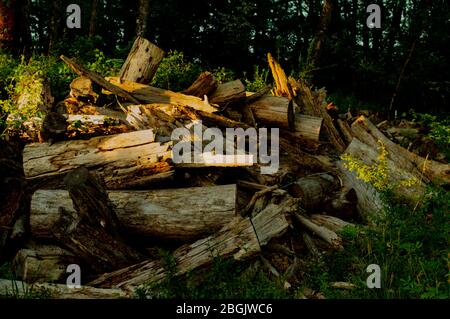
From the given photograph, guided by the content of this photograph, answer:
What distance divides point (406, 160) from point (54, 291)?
5.70 meters

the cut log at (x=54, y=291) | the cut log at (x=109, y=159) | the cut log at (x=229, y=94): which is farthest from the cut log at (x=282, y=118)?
the cut log at (x=54, y=291)

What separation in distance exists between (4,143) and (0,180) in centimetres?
63

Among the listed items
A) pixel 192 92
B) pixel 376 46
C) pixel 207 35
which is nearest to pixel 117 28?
pixel 207 35

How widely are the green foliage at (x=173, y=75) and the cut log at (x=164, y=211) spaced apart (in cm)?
394

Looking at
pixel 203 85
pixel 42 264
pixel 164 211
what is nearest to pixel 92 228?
pixel 42 264

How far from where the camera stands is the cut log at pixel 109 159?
19.4 ft

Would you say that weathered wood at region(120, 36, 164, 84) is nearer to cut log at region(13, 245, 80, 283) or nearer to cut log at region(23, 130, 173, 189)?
cut log at region(23, 130, 173, 189)

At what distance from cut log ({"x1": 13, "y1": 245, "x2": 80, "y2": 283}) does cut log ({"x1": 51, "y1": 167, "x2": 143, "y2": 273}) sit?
0.12 metres

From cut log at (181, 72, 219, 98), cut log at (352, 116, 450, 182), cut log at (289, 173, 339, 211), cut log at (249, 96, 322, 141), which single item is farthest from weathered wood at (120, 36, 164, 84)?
cut log at (352, 116, 450, 182)

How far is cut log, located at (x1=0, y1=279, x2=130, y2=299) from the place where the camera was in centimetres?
450

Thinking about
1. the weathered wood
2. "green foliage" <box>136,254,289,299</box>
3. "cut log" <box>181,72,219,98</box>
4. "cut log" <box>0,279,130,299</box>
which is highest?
the weathered wood

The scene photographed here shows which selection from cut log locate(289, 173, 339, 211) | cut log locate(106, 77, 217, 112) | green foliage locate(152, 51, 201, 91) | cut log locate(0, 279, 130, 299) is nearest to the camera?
cut log locate(0, 279, 130, 299)

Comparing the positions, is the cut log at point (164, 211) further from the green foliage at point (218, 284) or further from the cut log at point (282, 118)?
the cut log at point (282, 118)
